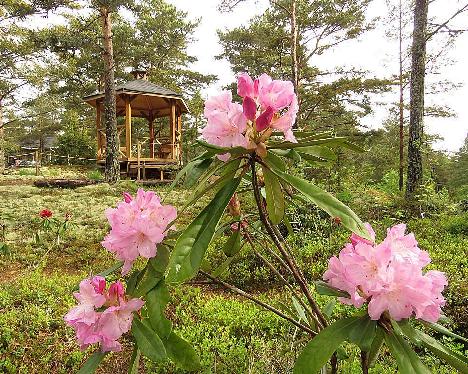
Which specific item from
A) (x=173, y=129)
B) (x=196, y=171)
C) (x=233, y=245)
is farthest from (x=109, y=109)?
(x=196, y=171)

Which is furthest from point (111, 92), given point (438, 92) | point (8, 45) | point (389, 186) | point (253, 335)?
point (438, 92)

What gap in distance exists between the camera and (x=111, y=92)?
40.9 ft

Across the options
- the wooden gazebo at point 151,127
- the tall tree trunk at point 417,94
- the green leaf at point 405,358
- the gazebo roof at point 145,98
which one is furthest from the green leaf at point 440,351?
the gazebo roof at point 145,98

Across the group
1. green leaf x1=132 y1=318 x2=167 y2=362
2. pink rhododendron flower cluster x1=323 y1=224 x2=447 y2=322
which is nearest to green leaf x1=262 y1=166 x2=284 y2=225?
pink rhododendron flower cluster x1=323 y1=224 x2=447 y2=322

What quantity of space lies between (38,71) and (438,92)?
16.9 metres

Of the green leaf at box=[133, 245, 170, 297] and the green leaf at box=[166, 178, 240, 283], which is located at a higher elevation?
the green leaf at box=[166, 178, 240, 283]

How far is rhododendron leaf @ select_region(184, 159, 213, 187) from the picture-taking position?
3.27 feet

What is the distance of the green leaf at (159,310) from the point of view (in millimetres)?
909

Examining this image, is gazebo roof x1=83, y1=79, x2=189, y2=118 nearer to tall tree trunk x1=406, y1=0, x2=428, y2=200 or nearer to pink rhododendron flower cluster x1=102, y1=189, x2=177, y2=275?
tall tree trunk x1=406, y1=0, x2=428, y2=200

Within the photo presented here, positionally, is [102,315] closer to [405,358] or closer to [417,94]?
[405,358]

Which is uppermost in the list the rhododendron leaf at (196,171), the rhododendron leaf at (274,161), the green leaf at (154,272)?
the rhododendron leaf at (274,161)

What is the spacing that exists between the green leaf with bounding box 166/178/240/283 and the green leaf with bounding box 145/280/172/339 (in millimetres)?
135

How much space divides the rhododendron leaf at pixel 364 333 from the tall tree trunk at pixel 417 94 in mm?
9001

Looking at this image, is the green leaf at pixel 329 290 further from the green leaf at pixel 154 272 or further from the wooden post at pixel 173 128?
the wooden post at pixel 173 128
